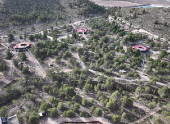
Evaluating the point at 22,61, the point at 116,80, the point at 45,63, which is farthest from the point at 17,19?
the point at 116,80

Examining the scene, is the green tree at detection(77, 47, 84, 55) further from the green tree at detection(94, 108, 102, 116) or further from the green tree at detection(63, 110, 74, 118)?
the green tree at detection(63, 110, 74, 118)

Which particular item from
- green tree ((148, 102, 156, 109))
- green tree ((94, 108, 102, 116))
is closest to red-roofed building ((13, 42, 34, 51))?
green tree ((94, 108, 102, 116))

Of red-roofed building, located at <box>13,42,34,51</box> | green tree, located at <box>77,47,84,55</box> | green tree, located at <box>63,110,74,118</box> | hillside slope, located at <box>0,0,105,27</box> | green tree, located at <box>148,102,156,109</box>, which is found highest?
hillside slope, located at <box>0,0,105,27</box>

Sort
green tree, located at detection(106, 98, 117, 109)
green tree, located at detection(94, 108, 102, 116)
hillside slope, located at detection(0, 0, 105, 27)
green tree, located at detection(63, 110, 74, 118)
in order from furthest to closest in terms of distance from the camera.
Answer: hillside slope, located at detection(0, 0, 105, 27) < green tree, located at detection(106, 98, 117, 109) < green tree, located at detection(94, 108, 102, 116) < green tree, located at detection(63, 110, 74, 118)

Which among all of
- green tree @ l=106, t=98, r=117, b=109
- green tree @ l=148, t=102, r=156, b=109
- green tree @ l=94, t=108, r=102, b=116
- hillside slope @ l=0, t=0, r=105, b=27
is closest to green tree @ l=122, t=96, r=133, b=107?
green tree @ l=106, t=98, r=117, b=109

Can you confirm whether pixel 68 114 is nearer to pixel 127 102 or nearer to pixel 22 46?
pixel 127 102

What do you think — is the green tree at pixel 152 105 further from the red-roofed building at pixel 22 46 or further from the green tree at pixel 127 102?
the red-roofed building at pixel 22 46

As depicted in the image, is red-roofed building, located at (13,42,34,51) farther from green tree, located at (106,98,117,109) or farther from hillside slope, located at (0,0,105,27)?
green tree, located at (106,98,117,109)

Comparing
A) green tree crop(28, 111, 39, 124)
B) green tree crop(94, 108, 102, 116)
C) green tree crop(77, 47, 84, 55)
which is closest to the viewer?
green tree crop(28, 111, 39, 124)

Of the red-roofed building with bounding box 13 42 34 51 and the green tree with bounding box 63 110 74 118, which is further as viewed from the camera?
the red-roofed building with bounding box 13 42 34 51

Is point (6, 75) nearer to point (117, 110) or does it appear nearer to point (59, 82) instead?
point (59, 82)

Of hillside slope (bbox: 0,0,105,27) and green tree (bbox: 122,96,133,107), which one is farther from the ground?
hillside slope (bbox: 0,0,105,27)

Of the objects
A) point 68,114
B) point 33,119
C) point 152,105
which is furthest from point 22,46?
point 152,105
